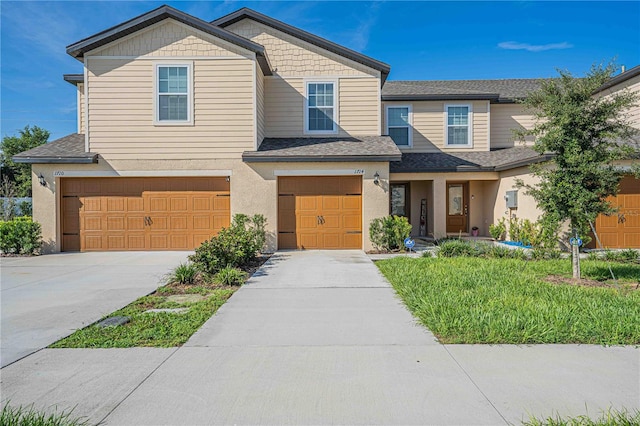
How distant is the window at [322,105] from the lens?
1360 centimetres

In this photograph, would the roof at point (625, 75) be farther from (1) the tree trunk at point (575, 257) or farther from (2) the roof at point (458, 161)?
(1) the tree trunk at point (575, 257)

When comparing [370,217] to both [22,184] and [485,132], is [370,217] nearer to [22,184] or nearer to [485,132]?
[485,132]

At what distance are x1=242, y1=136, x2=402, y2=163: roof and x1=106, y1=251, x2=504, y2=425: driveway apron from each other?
256 inches

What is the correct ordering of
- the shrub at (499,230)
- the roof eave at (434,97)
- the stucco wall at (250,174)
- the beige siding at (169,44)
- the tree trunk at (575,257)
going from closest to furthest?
1. the tree trunk at (575,257)
2. the beige siding at (169,44)
3. the stucco wall at (250,174)
4. the shrub at (499,230)
5. the roof eave at (434,97)

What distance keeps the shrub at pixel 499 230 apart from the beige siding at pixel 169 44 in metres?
10.8

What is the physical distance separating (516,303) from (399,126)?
1132 cm

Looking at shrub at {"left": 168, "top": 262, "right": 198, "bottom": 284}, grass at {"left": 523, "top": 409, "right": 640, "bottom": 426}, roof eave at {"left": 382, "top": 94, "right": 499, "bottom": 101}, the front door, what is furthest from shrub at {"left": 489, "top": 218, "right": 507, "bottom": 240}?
grass at {"left": 523, "top": 409, "right": 640, "bottom": 426}

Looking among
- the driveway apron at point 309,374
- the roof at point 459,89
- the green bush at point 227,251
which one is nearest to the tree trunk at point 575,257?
the driveway apron at point 309,374

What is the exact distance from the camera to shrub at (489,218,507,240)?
561 inches

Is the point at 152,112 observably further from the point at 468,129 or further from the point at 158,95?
the point at 468,129

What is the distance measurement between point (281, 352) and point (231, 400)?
1068 millimetres

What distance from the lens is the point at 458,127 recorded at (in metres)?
15.9

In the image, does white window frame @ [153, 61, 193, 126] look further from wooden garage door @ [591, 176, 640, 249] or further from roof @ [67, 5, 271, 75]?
wooden garage door @ [591, 176, 640, 249]

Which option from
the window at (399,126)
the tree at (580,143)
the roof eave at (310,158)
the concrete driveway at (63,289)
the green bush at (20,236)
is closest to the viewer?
the concrete driveway at (63,289)
